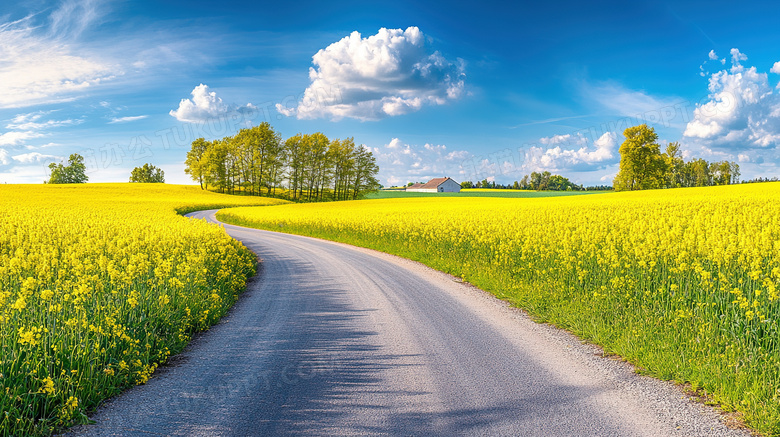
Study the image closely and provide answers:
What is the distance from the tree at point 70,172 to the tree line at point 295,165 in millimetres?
56833

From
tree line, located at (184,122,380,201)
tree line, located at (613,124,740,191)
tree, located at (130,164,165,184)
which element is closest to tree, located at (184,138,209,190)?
tree line, located at (184,122,380,201)

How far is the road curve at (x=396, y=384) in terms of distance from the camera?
4086 mm

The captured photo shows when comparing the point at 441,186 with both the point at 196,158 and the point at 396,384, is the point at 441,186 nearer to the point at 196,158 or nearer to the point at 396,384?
the point at 196,158

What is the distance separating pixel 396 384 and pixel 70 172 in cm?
14119

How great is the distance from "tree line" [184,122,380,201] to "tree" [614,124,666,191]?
143 ft

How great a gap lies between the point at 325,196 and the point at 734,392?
264ft

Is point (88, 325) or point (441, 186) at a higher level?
point (441, 186)

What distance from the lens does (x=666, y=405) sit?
4.50m

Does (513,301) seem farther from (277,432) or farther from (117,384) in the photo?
(117,384)

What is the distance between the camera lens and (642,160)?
2574 inches

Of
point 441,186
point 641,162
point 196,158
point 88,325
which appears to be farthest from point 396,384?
point 441,186

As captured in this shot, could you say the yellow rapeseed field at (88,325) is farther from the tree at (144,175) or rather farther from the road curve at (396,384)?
the tree at (144,175)

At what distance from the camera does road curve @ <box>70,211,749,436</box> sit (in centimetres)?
409

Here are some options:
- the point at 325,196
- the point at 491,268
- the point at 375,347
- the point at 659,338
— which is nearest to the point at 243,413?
the point at 375,347
